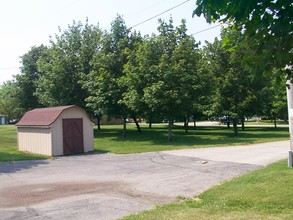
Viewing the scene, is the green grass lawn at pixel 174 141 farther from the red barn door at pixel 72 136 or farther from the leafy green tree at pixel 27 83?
the leafy green tree at pixel 27 83

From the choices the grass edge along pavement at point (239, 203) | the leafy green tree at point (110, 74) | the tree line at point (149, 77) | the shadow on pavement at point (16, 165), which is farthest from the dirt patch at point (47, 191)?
the leafy green tree at point (110, 74)

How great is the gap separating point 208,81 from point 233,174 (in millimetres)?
16133

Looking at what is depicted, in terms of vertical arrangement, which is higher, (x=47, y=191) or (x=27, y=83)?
(x=27, y=83)

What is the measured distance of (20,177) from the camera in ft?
42.0

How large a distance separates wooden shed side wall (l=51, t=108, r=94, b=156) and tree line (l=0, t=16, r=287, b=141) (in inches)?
201

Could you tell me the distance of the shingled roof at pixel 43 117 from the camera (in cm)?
2081

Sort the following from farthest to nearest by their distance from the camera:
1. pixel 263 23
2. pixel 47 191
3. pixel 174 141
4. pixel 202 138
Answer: pixel 202 138, pixel 174 141, pixel 47 191, pixel 263 23

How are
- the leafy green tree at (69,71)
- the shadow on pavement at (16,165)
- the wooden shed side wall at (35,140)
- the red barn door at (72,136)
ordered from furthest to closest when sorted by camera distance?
the leafy green tree at (69,71) → the red barn door at (72,136) → the wooden shed side wall at (35,140) → the shadow on pavement at (16,165)

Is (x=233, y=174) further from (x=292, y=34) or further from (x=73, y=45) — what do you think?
(x=73, y=45)

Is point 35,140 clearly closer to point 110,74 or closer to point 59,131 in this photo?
point 59,131

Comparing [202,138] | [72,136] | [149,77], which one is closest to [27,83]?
[149,77]

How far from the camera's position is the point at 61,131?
68.7 ft

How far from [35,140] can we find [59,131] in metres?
2.36

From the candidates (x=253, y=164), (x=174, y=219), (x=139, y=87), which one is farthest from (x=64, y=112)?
(x=174, y=219)
